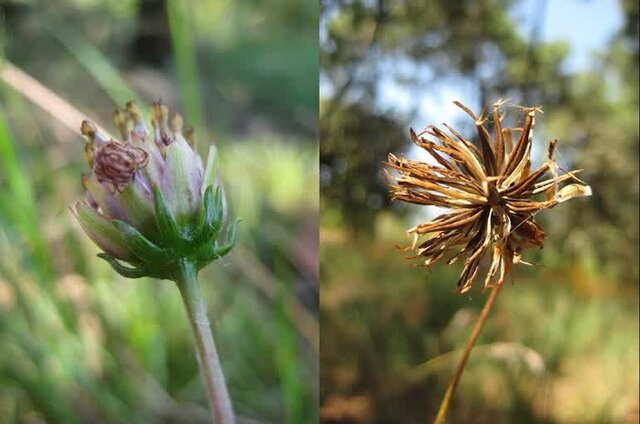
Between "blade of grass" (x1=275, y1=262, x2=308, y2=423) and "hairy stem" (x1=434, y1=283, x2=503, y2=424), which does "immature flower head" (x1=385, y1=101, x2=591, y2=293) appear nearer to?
"hairy stem" (x1=434, y1=283, x2=503, y2=424)

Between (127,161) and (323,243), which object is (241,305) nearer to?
(323,243)

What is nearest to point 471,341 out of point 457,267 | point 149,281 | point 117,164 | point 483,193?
point 483,193

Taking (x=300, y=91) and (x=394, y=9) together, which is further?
(x=300, y=91)

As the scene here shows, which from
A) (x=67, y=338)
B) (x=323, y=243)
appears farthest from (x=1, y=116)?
(x=323, y=243)

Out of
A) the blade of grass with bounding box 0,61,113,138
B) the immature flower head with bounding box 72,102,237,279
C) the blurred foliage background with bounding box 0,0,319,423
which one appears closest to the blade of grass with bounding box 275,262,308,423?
the blurred foliage background with bounding box 0,0,319,423

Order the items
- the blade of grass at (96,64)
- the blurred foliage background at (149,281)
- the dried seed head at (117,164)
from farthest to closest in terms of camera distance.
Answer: the blade of grass at (96,64) < the blurred foliage background at (149,281) < the dried seed head at (117,164)

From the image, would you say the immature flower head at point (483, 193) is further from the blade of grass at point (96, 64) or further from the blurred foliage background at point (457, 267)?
the blade of grass at point (96, 64)

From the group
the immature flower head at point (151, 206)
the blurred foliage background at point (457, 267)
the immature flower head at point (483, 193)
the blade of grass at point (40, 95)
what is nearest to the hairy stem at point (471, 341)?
the immature flower head at point (483, 193)
